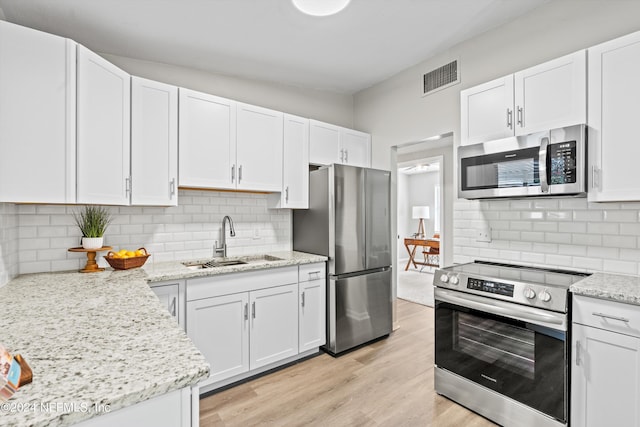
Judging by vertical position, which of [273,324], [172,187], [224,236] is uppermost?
[172,187]

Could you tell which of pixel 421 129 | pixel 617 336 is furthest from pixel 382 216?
pixel 617 336

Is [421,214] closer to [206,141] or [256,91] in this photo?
[256,91]

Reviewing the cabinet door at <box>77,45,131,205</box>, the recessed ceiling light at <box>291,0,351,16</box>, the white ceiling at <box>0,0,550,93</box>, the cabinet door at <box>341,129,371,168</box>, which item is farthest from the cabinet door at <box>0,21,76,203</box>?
the cabinet door at <box>341,129,371,168</box>

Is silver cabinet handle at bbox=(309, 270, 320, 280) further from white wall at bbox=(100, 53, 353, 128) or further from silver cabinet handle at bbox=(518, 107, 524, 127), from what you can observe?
silver cabinet handle at bbox=(518, 107, 524, 127)

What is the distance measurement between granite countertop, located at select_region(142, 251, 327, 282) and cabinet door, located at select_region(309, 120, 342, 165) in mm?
1029

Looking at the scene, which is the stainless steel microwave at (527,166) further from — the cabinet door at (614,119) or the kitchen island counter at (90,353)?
the kitchen island counter at (90,353)

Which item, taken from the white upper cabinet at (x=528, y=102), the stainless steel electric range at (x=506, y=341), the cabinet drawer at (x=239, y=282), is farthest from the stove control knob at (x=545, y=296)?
the cabinet drawer at (x=239, y=282)

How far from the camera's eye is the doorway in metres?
4.79

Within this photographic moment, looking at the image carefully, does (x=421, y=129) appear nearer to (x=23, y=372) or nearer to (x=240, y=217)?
(x=240, y=217)

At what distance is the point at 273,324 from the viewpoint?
2.66 metres

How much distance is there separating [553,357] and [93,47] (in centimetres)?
386

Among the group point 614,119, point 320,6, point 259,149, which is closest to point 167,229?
point 259,149

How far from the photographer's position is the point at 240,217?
3.18 metres

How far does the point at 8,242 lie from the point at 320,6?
2.50 metres
